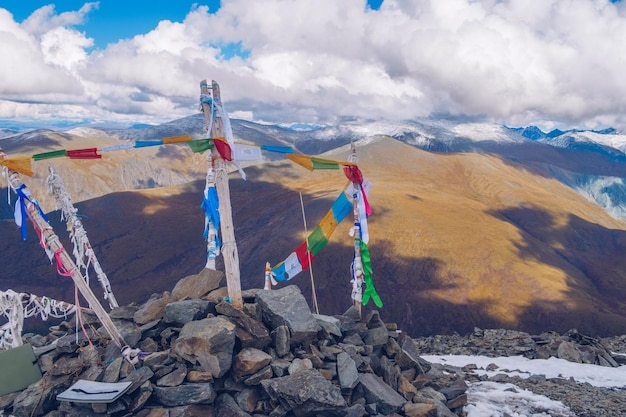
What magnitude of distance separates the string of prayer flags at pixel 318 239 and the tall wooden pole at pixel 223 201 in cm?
520

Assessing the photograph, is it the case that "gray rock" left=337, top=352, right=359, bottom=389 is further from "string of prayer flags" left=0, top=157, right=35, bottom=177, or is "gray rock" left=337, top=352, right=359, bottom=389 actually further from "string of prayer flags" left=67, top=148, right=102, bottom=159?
"string of prayer flags" left=0, top=157, right=35, bottom=177

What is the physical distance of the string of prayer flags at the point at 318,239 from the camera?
17062 millimetres

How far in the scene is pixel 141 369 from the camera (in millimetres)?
10586

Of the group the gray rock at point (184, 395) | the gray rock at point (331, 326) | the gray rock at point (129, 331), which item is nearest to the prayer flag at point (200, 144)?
the gray rock at point (129, 331)

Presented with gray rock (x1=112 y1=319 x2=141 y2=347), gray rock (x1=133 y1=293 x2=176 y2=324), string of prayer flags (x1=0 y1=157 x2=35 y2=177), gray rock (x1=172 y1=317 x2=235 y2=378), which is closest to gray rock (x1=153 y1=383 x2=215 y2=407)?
gray rock (x1=172 y1=317 x2=235 y2=378)

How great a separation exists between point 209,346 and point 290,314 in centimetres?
274

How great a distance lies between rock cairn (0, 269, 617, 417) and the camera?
10.3 metres

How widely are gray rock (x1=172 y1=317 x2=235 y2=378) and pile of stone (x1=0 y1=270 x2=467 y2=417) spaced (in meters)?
0.03

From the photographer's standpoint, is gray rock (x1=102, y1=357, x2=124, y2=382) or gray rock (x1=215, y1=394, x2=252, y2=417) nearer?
gray rock (x1=215, y1=394, x2=252, y2=417)

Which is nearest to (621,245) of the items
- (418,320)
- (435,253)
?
(435,253)

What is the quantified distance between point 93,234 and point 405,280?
60190 millimetres

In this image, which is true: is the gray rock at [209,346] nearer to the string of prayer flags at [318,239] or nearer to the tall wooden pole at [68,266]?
the tall wooden pole at [68,266]

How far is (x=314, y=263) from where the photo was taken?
197ft

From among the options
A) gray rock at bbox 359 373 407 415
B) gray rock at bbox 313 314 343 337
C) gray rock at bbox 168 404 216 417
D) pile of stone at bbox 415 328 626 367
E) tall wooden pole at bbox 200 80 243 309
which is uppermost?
tall wooden pole at bbox 200 80 243 309
